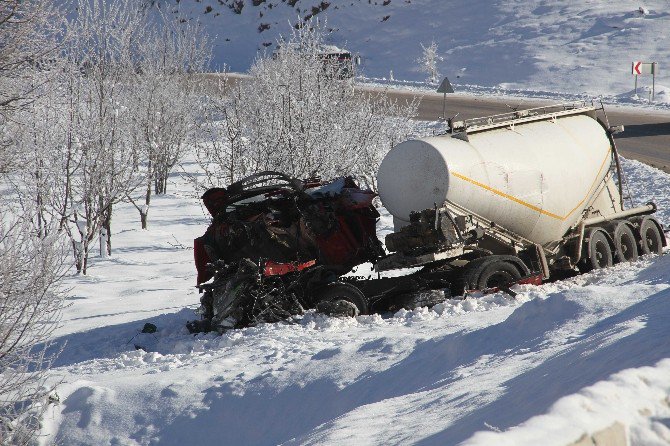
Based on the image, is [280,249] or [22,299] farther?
[280,249]

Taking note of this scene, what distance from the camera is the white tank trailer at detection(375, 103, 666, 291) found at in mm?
11672

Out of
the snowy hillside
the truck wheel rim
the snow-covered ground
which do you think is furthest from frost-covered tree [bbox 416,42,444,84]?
the snow-covered ground

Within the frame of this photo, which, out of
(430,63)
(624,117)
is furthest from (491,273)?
(430,63)

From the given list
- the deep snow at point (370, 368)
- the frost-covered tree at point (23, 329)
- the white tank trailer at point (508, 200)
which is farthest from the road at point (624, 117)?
the frost-covered tree at point (23, 329)

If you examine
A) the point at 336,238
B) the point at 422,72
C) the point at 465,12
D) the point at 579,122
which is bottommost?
the point at 336,238

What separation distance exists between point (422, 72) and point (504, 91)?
11828 millimetres

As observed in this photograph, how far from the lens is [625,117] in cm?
Answer: 3325

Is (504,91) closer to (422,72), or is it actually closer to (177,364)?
(422,72)

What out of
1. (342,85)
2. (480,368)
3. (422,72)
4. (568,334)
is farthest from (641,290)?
(422,72)

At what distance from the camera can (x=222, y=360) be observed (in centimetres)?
1009

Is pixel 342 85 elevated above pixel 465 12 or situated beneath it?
situated beneath

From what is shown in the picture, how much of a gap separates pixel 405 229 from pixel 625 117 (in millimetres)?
24168

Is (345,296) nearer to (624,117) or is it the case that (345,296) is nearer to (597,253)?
(597,253)

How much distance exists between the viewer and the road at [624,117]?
26.7 metres
